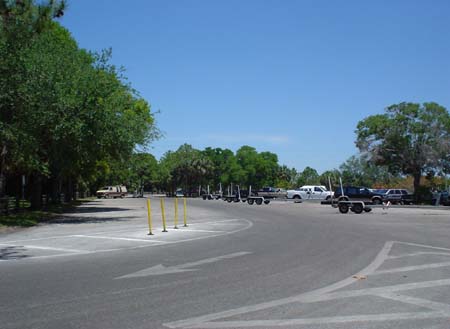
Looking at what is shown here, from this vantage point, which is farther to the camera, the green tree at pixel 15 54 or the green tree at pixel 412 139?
the green tree at pixel 412 139

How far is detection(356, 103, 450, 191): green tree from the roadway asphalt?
46098 mm

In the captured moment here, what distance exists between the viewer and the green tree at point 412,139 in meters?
59.5

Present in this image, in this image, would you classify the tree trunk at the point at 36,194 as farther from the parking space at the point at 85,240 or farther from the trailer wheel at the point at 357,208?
the trailer wheel at the point at 357,208

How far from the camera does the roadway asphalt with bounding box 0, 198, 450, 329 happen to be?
6770 mm

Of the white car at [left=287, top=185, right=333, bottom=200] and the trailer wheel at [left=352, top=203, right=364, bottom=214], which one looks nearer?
the trailer wheel at [left=352, top=203, right=364, bottom=214]

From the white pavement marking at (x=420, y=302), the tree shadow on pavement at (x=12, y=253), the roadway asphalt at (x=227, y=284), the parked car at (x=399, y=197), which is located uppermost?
the parked car at (x=399, y=197)

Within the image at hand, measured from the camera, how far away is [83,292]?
8.47 metres

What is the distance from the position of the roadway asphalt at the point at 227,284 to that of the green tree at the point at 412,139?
46.1m

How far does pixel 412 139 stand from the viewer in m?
60.9

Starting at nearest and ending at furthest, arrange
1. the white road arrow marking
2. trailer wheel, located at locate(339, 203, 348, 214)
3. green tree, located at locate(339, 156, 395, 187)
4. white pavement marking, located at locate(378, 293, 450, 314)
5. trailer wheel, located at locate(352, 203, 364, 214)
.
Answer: white pavement marking, located at locate(378, 293, 450, 314), the white road arrow marking, trailer wheel, located at locate(352, 203, 364, 214), trailer wheel, located at locate(339, 203, 348, 214), green tree, located at locate(339, 156, 395, 187)

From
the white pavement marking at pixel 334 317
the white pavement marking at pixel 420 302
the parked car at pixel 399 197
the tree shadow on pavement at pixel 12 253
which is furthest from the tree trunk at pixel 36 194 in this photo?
the parked car at pixel 399 197

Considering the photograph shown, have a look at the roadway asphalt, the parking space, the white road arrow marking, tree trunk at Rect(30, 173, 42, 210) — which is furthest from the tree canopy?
the white road arrow marking

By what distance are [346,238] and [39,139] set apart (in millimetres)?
16421

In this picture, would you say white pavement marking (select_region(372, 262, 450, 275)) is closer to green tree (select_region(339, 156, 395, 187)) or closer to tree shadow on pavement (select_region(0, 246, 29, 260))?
tree shadow on pavement (select_region(0, 246, 29, 260))
